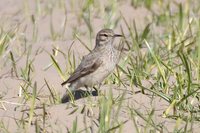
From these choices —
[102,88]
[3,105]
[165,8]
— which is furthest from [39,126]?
[165,8]

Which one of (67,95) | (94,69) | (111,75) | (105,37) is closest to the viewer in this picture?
(67,95)

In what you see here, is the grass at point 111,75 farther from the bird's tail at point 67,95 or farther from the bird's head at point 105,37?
the bird's head at point 105,37

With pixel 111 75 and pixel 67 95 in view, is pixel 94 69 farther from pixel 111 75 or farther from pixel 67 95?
pixel 67 95

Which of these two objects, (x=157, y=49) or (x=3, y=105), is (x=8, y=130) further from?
(x=157, y=49)

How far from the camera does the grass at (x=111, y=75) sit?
6840 millimetres

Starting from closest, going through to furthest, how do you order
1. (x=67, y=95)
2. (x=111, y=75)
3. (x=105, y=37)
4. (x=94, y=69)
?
1. (x=67, y=95)
2. (x=94, y=69)
3. (x=111, y=75)
4. (x=105, y=37)

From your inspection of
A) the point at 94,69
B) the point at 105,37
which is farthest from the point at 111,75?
the point at 105,37

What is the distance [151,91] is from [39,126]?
123 cm

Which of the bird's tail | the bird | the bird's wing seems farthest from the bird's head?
the bird's tail

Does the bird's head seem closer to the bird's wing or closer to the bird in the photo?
the bird

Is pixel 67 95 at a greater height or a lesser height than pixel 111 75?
lesser

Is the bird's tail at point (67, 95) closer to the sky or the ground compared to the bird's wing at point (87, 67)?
closer to the ground

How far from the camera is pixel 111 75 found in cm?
841

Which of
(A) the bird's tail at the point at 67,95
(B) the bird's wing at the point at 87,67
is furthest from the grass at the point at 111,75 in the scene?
(B) the bird's wing at the point at 87,67
